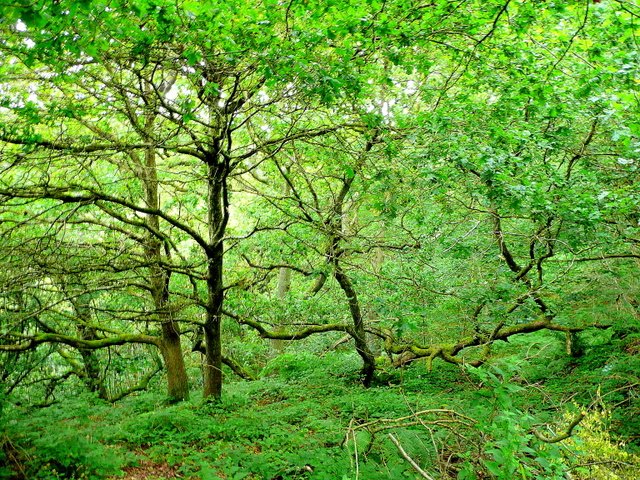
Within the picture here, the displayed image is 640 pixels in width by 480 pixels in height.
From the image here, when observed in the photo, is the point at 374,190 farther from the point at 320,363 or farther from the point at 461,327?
the point at 320,363

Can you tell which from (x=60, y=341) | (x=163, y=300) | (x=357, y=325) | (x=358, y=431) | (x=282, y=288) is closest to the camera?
(x=358, y=431)

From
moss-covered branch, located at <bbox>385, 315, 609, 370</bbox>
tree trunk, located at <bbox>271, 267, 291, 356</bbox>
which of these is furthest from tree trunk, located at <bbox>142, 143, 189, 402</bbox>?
tree trunk, located at <bbox>271, 267, 291, 356</bbox>

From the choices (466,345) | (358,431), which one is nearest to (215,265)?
(358,431)

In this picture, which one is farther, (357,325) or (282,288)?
(282,288)

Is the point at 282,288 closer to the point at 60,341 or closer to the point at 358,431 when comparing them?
the point at 60,341

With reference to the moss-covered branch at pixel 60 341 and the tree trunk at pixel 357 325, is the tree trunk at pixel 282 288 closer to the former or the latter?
the tree trunk at pixel 357 325

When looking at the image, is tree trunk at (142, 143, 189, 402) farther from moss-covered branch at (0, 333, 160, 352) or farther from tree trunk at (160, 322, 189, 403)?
moss-covered branch at (0, 333, 160, 352)

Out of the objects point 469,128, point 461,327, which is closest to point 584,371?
point 461,327

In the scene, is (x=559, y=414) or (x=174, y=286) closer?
(x=559, y=414)

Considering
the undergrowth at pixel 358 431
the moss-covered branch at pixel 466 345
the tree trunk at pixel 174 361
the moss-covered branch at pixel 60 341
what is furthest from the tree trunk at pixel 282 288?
the moss-covered branch at pixel 60 341

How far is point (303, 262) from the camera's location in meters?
9.45

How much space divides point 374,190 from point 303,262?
338cm

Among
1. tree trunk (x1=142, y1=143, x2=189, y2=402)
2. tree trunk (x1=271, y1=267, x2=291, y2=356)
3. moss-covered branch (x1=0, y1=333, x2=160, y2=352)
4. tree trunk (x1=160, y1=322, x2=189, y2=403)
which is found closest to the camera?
moss-covered branch (x1=0, y1=333, x2=160, y2=352)

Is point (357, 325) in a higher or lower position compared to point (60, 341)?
lower
